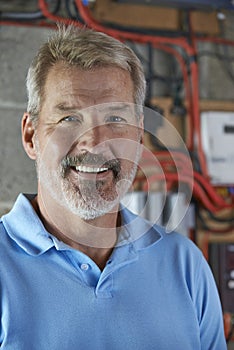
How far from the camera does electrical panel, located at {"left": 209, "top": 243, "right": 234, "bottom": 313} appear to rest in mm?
2164

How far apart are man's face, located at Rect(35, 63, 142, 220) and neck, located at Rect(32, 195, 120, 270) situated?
26mm

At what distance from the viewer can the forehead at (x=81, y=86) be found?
0.94 metres

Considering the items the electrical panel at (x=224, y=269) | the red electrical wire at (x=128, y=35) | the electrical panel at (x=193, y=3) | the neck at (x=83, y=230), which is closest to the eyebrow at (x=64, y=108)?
the neck at (x=83, y=230)

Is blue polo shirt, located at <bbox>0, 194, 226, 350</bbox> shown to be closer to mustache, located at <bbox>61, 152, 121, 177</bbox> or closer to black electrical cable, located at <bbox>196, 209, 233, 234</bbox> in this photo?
mustache, located at <bbox>61, 152, 121, 177</bbox>

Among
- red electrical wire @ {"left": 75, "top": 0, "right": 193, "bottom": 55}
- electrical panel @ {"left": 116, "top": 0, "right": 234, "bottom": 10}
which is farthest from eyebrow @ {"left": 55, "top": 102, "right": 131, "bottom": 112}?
electrical panel @ {"left": 116, "top": 0, "right": 234, "bottom": 10}

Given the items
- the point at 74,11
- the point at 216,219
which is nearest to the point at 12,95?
the point at 74,11

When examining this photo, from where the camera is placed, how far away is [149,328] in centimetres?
93

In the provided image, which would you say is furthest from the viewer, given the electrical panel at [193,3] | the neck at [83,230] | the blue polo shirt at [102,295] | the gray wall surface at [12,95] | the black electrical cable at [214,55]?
the black electrical cable at [214,55]

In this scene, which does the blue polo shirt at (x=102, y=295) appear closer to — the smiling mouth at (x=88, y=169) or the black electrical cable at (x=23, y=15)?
the smiling mouth at (x=88, y=169)

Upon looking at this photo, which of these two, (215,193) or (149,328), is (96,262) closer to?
(149,328)

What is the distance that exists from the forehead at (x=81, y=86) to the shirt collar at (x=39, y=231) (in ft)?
0.63

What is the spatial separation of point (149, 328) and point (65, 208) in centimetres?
24

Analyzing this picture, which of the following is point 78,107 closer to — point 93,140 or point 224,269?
point 93,140

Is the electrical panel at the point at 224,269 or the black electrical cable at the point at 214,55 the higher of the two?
the black electrical cable at the point at 214,55
